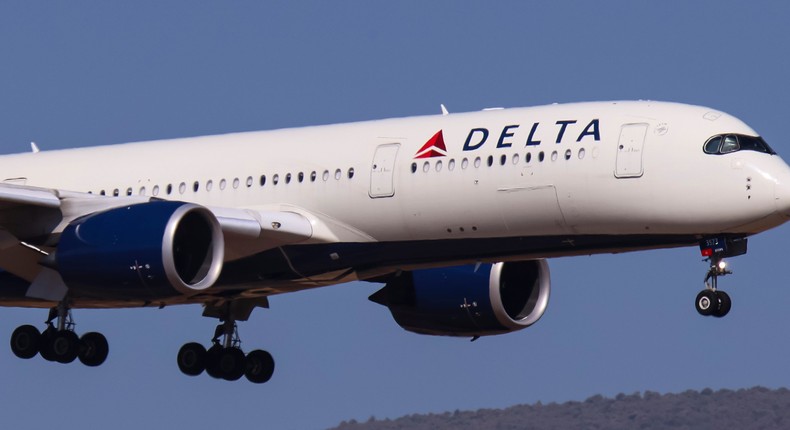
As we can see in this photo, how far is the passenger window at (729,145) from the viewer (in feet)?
116

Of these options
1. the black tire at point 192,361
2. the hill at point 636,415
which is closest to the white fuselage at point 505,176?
the black tire at point 192,361

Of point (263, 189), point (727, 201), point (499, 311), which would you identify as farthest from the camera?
point (499, 311)

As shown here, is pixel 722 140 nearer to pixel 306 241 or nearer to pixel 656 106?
pixel 656 106

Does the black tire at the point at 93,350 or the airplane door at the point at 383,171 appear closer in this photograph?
the airplane door at the point at 383,171

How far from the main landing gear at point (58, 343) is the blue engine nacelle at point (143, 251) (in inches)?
158

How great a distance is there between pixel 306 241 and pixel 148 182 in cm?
474

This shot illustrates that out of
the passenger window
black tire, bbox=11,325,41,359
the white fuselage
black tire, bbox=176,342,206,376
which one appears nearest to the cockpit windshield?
the passenger window

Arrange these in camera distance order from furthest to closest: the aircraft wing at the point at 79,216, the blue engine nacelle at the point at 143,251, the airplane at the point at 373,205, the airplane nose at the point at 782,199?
the aircraft wing at the point at 79,216
the blue engine nacelle at the point at 143,251
the airplane at the point at 373,205
the airplane nose at the point at 782,199

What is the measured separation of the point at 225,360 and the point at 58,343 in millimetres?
4253

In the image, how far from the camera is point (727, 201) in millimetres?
35094

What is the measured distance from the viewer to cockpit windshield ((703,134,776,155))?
117ft

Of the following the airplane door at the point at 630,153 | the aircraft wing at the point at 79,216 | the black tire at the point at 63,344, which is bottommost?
the black tire at the point at 63,344

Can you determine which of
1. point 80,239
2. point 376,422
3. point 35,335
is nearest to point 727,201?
point 80,239

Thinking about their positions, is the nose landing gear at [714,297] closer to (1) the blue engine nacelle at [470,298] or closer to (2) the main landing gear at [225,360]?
(1) the blue engine nacelle at [470,298]
